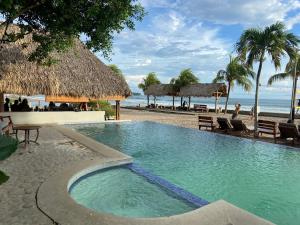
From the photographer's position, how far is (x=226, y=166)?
27.8ft

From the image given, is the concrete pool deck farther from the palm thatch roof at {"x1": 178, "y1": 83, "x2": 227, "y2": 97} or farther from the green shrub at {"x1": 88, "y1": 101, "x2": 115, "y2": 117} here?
the palm thatch roof at {"x1": 178, "y1": 83, "x2": 227, "y2": 97}

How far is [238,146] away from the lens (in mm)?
11469

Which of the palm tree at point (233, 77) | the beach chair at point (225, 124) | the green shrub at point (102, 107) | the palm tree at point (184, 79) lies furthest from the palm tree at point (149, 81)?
the beach chair at point (225, 124)

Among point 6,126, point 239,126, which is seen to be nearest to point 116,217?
point 6,126

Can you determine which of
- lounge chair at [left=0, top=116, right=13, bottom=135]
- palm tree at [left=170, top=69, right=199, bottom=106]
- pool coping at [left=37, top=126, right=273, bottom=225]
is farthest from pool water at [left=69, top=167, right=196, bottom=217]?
palm tree at [left=170, top=69, right=199, bottom=106]

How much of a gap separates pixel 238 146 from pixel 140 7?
6755mm

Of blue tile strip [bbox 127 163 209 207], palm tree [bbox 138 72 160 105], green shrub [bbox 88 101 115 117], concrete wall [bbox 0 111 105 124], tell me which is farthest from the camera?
palm tree [bbox 138 72 160 105]

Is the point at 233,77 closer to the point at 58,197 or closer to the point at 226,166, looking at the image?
the point at 226,166

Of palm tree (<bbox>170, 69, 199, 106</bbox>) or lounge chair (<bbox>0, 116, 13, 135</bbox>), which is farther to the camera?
palm tree (<bbox>170, 69, 199, 106</bbox>)

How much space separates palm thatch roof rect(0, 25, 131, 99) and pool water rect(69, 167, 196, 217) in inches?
270

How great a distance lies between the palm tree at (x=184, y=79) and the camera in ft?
123

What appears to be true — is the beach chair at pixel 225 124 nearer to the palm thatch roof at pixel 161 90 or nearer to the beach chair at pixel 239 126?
the beach chair at pixel 239 126

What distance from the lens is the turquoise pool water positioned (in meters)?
5.95

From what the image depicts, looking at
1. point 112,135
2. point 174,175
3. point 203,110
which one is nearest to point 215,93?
point 203,110
